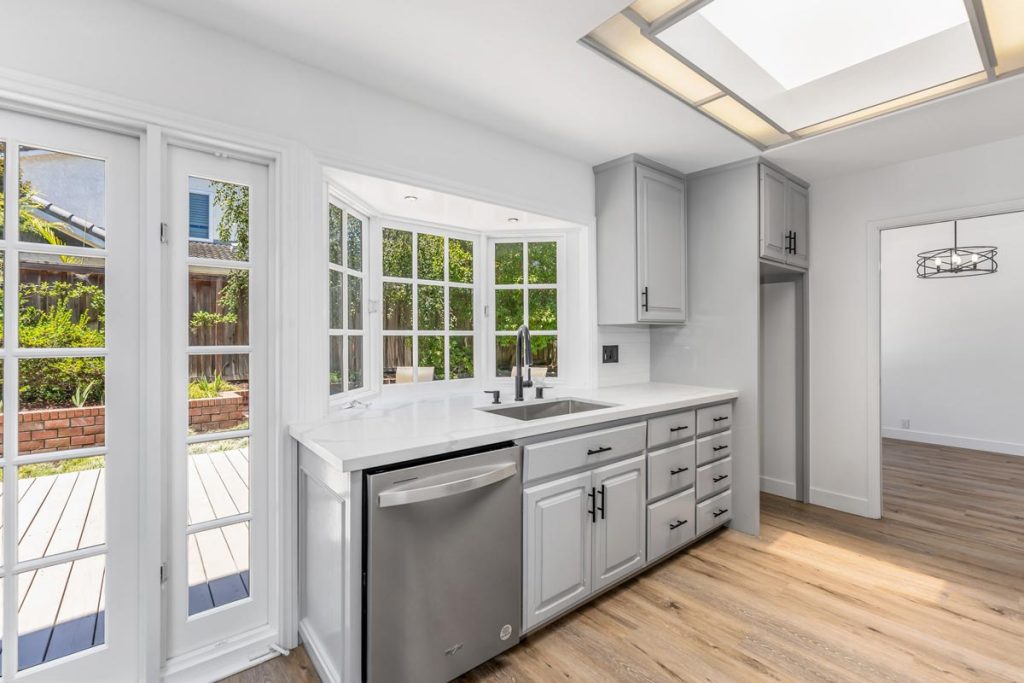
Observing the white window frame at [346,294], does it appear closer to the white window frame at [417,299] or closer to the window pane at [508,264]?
the white window frame at [417,299]

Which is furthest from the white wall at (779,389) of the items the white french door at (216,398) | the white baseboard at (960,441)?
the white french door at (216,398)

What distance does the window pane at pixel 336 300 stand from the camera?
2.26 m

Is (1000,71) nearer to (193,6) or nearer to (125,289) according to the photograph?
(193,6)

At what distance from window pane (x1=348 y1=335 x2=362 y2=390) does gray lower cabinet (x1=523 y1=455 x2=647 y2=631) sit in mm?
1158

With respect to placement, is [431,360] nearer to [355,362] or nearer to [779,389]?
[355,362]

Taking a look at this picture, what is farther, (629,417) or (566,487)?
(629,417)

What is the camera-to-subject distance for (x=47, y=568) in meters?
1.45

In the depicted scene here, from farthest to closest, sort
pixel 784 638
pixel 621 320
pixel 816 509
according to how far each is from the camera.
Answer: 1. pixel 816 509
2. pixel 621 320
3. pixel 784 638

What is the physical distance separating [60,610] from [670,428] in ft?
8.36

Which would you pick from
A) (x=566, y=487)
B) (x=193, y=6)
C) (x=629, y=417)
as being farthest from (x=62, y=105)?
(x=629, y=417)

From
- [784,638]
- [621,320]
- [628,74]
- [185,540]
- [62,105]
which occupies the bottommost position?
[784,638]

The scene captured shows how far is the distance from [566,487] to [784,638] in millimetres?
1066

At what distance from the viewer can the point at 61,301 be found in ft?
4.83

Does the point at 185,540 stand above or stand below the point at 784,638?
above
